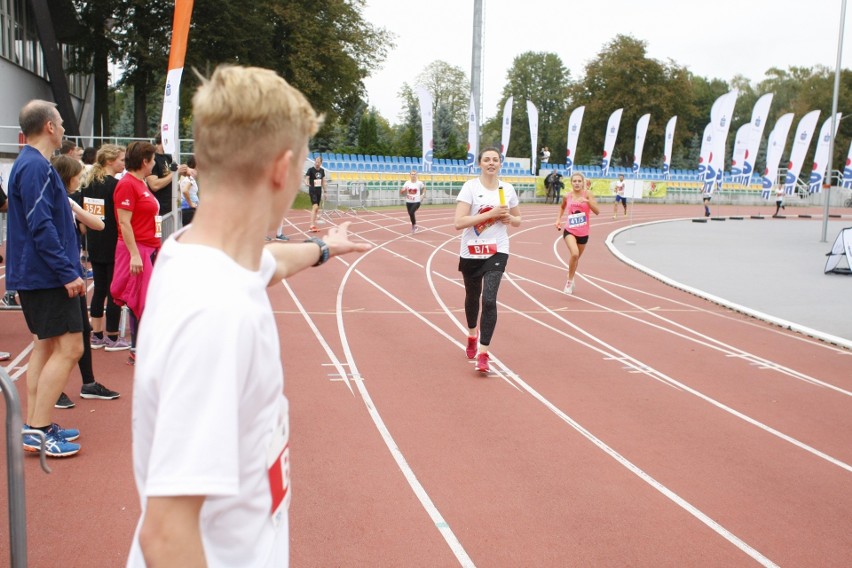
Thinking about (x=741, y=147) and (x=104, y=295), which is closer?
(x=104, y=295)

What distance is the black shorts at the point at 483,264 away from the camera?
7.55 metres

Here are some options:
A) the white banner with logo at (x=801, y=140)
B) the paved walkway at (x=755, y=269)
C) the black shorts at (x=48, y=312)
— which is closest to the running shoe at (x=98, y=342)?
the black shorts at (x=48, y=312)

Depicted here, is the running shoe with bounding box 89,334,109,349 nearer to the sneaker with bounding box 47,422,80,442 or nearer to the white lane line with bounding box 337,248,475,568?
the white lane line with bounding box 337,248,475,568

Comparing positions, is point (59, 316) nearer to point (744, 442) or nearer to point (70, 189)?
point (70, 189)

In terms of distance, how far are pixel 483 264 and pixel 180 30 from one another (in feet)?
15.5

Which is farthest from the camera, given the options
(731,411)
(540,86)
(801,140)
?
(540,86)

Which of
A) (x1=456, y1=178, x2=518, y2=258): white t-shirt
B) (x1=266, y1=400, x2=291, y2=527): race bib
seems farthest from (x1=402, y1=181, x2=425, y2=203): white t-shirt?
(x1=266, y1=400, x2=291, y2=527): race bib

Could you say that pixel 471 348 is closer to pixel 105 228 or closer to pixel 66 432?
pixel 105 228

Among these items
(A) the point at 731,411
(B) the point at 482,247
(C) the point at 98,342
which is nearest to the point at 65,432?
(C) the point at 98,342

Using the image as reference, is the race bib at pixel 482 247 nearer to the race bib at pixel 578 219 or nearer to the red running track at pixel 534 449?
the red running track at pixel 534 449

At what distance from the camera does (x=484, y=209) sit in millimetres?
7695

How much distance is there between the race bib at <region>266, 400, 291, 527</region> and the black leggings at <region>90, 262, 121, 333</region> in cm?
653

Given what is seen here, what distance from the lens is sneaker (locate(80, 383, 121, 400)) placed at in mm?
6188

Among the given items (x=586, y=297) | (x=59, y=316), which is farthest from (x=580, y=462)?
(x=586, y=297)
